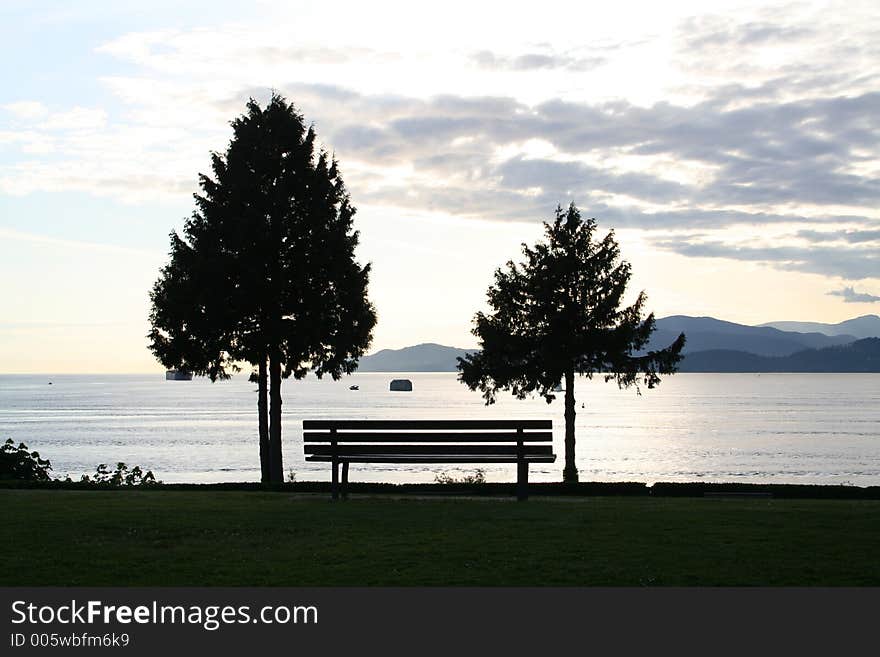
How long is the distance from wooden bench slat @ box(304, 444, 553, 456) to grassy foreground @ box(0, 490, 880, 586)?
2.62 feet

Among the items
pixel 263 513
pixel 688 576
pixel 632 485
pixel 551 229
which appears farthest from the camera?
pixel 551 229

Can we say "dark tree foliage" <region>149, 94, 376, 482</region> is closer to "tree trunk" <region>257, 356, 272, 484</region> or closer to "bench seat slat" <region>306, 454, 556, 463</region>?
"tree trunk" <region>257, 356, 272, 484</region>

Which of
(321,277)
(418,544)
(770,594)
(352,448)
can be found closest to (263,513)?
(352,448)

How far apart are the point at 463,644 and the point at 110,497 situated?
10.7 meters

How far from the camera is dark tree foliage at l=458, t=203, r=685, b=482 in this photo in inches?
1253

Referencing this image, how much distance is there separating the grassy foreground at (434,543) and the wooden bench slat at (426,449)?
31.5 inches

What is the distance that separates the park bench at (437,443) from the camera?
14.8 metres

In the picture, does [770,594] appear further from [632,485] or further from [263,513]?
[632,485]

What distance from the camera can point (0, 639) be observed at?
7141mm

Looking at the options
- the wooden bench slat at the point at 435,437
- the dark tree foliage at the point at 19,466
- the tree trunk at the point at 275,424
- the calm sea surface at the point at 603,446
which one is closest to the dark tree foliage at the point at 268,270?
the tree trunk at the point at 275,424

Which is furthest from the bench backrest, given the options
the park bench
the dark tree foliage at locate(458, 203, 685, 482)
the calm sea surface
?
the calm sea surface

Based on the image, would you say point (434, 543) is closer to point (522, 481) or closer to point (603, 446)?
point (522, 481)

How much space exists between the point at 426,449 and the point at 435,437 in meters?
0.24

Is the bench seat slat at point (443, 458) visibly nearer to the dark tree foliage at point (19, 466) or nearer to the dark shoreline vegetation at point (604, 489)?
the dark shoreline vegetation at point (604, 489)
